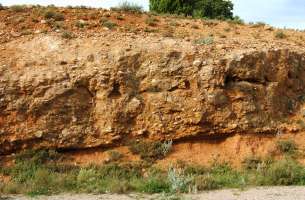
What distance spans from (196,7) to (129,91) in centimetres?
1468

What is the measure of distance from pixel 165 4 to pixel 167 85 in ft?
42.3

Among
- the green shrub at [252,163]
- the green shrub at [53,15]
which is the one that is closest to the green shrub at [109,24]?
the green shrub at [53,15]

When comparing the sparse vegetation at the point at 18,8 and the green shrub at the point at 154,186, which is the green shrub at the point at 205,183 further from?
the sparse vegetation at the point at 18,8

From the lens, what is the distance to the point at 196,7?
92.4 feet

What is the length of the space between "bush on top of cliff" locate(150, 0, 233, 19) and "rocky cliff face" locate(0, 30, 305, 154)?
33.9 ft

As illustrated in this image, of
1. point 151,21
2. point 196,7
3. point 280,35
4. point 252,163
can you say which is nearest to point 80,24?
point 151,21

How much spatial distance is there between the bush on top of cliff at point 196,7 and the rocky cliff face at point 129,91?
33.9ft

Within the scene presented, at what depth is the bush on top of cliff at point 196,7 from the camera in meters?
26.8

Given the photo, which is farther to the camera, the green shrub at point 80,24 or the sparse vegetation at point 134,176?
the green shrub at point 80,24

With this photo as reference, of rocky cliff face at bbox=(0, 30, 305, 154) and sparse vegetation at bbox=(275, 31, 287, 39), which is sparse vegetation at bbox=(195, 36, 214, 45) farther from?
sparse vegetation at bbox=(275, 31, 287, 39)

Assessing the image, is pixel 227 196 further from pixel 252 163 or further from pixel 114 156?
pixel 114 156

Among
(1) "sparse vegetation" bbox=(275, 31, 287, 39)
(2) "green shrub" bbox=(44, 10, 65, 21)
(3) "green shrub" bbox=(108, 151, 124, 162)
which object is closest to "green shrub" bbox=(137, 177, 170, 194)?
(3) "green shrub" bbox=(108, 151, 124, 162)

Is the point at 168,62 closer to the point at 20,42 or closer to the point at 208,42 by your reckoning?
the point at 208,42

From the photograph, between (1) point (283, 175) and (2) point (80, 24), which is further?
(2) point (80, 24)
